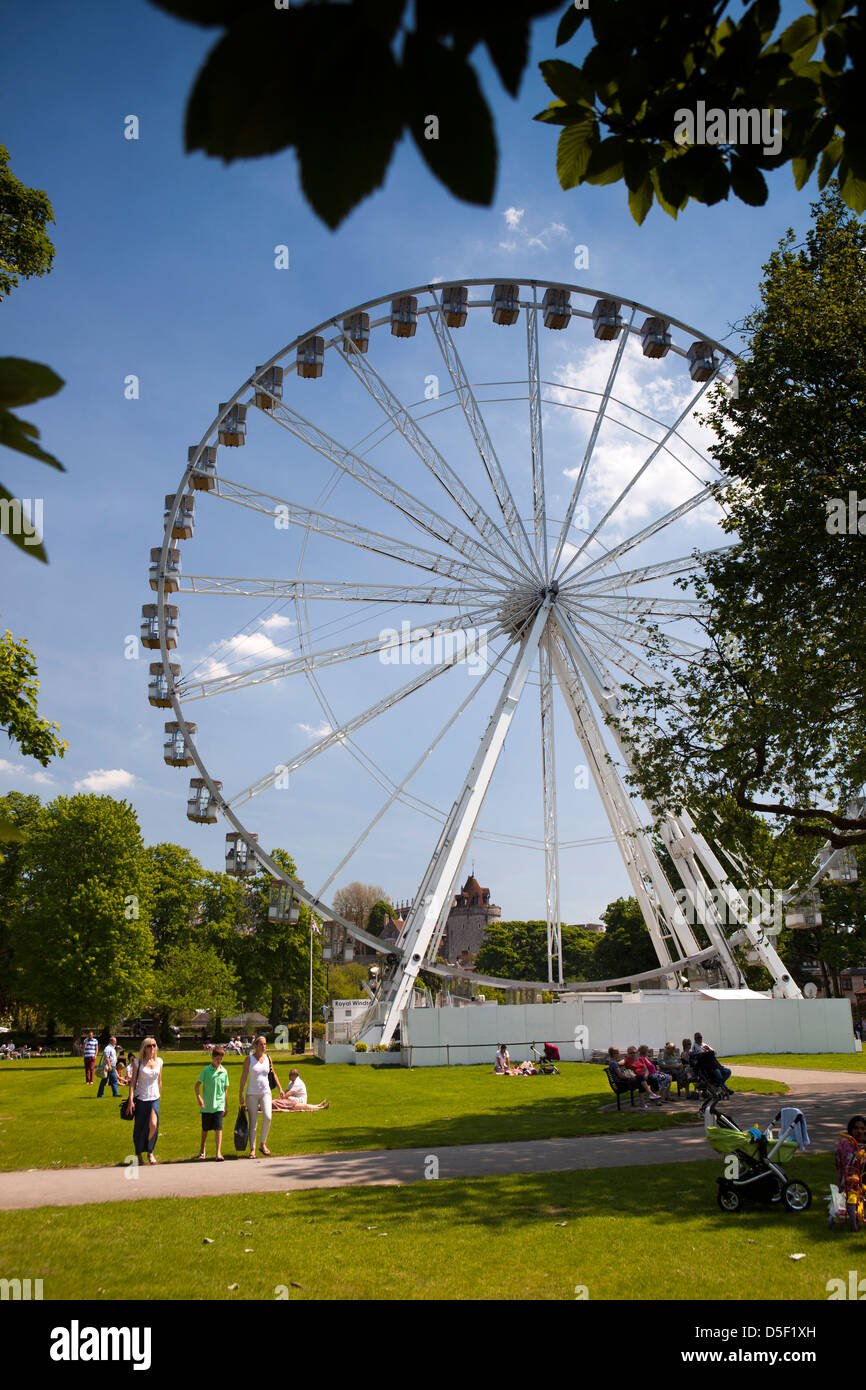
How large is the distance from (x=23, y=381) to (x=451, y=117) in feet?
2.56

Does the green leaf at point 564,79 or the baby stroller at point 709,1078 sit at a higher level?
the green leaf at point 564,79

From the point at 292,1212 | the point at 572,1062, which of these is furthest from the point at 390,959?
the point at 292,1212

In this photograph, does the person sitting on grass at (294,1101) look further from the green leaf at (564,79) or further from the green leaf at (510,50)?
the green leaf at (510,50)

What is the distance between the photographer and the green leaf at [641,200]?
9.61 ft

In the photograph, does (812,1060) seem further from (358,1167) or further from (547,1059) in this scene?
(358,1167)

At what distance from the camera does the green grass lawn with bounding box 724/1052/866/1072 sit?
26.8 meters

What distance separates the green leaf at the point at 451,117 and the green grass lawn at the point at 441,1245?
6944mm

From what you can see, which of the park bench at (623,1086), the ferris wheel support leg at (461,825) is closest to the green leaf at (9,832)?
the park bench at (623,1086)

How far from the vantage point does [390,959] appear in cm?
3309

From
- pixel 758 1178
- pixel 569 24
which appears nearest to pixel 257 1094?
pixel 758 1178

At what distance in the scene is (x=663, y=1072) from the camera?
20.8m

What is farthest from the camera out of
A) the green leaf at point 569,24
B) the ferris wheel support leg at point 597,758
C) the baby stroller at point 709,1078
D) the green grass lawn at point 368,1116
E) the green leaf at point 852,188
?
the ferris wheel support leg at point 597,758

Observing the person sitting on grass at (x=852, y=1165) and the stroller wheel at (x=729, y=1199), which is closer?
the person sitting on grass at (x=852, y=1165)

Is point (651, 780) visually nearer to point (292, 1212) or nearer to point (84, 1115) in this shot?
point (292, 1212)
